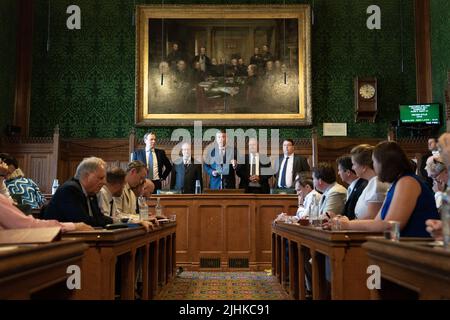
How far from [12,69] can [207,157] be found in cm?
463

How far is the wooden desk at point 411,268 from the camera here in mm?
1640

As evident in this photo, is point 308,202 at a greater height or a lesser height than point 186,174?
lesser

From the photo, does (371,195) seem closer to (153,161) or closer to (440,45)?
(153,161)

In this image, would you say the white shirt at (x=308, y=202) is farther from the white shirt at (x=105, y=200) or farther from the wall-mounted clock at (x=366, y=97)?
the wall-mounted clock at (x=366, y=97)

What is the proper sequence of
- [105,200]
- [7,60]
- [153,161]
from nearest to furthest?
[105,200], [153,161], [7,60]

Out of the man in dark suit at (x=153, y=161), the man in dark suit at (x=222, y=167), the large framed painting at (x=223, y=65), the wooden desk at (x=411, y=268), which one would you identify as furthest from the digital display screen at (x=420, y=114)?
the wooden desk at (x=411, y=268)

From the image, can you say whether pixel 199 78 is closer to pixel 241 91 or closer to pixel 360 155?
pixel 241 91

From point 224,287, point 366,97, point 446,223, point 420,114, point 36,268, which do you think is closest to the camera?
point 36,268

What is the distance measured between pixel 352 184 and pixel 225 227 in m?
3.86

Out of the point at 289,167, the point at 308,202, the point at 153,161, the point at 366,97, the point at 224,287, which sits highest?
the point at 366,97

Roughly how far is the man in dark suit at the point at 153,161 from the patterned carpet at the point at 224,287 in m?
2.27

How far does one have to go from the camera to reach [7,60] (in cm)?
1095

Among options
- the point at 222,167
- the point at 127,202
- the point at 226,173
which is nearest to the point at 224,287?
the point at 127,202

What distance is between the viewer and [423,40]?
11.5 m
